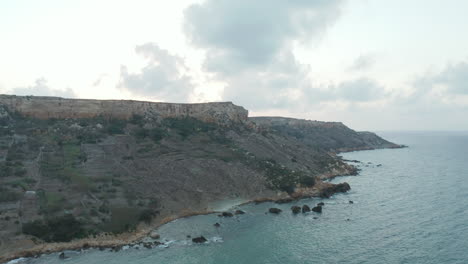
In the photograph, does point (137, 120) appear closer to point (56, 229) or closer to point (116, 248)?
point (56, 229)

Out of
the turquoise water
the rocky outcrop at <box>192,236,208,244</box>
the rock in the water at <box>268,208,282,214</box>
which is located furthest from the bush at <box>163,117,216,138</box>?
the rocky outcrop at <box>192,236,208,244</box>

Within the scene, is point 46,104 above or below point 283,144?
above

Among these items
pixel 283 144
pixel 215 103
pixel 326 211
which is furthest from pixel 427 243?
pixel 215 103

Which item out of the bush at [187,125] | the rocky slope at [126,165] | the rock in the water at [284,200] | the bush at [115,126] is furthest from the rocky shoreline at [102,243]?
the bush at [187,125]

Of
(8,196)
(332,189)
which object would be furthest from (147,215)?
(332,189)

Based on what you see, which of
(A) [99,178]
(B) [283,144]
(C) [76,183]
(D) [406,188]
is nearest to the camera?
(C) [76,183]

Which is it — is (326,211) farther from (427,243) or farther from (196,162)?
(196,162)
